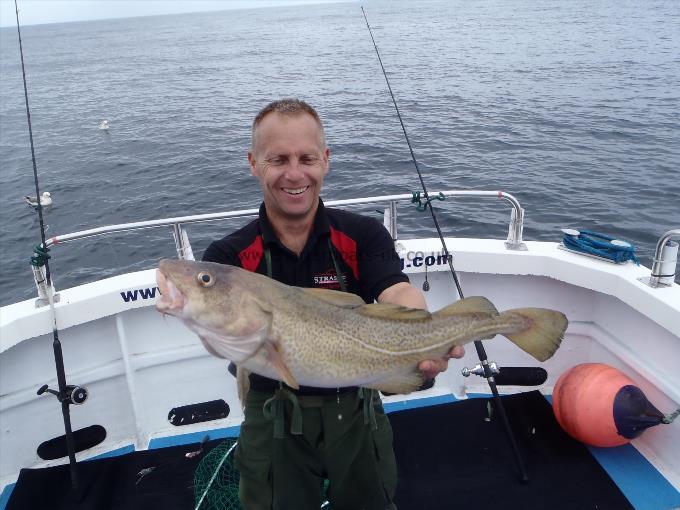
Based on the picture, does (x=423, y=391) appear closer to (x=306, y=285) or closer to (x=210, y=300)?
(x=306, y=285)

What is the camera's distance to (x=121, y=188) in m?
17.4

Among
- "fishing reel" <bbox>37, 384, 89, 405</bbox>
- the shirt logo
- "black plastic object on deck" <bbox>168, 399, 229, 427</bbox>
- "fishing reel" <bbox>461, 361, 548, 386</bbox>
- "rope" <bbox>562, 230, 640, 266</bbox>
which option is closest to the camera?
the shirt logo

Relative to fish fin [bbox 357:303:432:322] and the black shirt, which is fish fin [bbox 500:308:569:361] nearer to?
fish fin [bbox 357:303:432:322]

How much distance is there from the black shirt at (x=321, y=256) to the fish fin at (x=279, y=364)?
1.69 ft

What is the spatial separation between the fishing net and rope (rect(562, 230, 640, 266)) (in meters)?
2.85

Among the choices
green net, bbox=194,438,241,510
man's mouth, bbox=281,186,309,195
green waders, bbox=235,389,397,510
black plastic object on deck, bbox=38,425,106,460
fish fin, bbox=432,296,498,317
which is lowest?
black plastic object on deck, bbox=38,425,106,460

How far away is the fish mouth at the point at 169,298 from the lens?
2.32 meters

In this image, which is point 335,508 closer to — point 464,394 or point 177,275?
point 177,275

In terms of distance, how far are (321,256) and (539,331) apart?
1.21 m

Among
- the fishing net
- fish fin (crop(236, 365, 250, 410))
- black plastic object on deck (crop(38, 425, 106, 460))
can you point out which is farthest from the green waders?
black plastic object on deck (crop(38, 425, 106, 460))

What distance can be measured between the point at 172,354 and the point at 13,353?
123 centimetres

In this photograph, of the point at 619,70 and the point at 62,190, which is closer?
the point at 62,190

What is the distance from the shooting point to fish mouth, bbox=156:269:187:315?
2320 mm

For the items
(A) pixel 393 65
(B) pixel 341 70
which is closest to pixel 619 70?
(A) pixel 393 65
